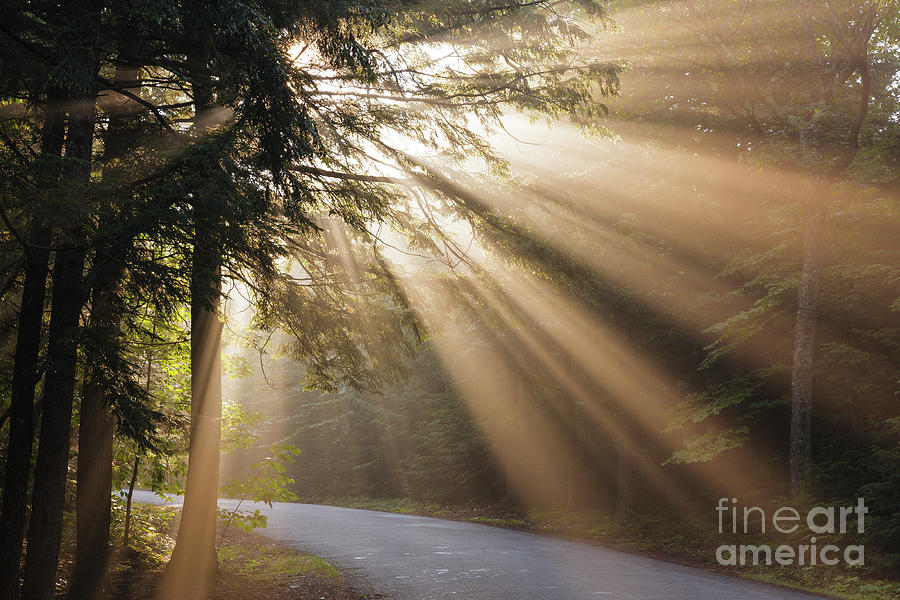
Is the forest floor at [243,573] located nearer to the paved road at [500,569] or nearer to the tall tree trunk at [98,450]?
the paved road at [500,569]

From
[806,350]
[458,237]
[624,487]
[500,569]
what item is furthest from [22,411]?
[624,487]

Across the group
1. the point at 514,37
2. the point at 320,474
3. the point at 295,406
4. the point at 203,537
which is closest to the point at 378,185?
the point at 514,37

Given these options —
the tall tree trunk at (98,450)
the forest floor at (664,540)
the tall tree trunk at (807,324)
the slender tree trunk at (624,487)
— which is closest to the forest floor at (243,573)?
the tall tree trunk at (98,450)

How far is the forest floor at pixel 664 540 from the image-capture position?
33.6 ft

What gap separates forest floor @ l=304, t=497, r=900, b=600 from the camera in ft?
33.6

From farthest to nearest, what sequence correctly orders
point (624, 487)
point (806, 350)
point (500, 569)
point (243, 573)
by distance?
point (624, 487)
point (806, 350)
point (243, 573)
point (500, 569)

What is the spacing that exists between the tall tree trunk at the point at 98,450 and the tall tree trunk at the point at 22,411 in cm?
54

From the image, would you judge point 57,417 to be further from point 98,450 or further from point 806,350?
point 806,350

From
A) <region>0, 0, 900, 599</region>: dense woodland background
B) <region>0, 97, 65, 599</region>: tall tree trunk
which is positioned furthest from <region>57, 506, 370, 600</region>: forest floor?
<region>0, 97, 65, 599</region>: tall tree trunk

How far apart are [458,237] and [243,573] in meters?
6.68

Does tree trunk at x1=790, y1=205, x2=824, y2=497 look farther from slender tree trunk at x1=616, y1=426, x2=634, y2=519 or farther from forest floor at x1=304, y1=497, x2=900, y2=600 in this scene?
slender tree trunk at x1=616, y1=426, x2=634, y2=519

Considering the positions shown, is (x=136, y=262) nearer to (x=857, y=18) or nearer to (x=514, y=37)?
(x=514, y=37)

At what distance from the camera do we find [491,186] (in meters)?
9.74

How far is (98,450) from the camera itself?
9609mm
